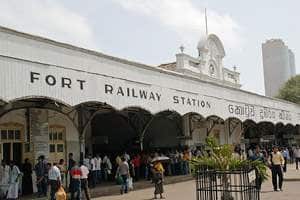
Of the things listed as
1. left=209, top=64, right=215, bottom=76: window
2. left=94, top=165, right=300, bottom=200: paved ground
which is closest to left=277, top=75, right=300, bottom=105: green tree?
left=209, top=64, right=215, bottom=76: window

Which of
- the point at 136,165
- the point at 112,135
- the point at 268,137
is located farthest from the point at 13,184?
the point at 268,137

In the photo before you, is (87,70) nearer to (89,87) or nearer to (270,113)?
(89,87)

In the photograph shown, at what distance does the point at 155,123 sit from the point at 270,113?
981 centimetres

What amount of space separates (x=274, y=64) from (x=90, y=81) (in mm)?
78705

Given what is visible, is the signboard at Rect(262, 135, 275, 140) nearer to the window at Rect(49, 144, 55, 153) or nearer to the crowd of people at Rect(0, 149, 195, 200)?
the crowd of people at Rect(0, 149, 195, 200)

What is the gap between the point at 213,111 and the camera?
25.8m

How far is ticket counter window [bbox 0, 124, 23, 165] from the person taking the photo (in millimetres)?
17500

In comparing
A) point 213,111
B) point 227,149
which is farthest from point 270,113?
point 227,149

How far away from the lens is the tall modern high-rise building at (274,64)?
90062 millimetres

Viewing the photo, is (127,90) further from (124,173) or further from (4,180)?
(4,180)

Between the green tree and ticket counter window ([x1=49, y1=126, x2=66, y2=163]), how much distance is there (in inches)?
1700

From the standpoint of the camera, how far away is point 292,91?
2306 inches

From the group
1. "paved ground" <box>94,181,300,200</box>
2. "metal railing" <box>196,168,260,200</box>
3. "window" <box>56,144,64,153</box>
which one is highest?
"window" <box>56,144,64,153</box>

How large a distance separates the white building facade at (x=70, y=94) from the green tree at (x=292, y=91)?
31495 mm
